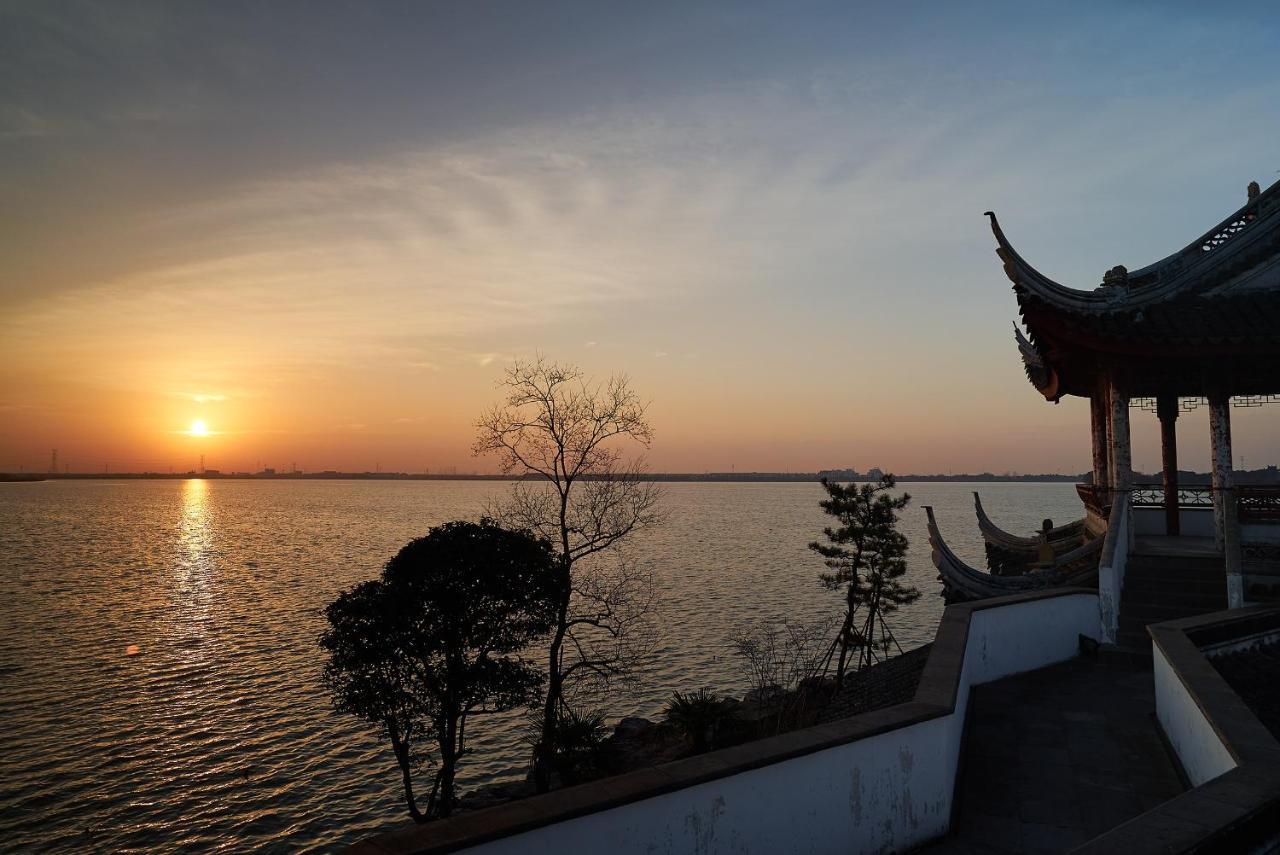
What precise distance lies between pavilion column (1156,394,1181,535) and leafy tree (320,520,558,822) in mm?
19381

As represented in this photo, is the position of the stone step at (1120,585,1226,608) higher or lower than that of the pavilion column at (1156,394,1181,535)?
lower

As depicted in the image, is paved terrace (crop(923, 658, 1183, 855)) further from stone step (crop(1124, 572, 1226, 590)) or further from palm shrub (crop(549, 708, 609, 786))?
palm shrub (crop(549, 708, 609, 786))

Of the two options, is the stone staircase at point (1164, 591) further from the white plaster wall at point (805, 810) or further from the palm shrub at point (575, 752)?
the palm shrub at point (575, 752)

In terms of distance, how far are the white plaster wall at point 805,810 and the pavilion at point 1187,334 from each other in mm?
12618

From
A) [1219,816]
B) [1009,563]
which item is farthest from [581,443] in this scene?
[1219,816]

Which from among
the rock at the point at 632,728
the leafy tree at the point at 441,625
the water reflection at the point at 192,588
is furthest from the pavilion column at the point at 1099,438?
the water reflection at the point at 192,588

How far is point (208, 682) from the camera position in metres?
31.6

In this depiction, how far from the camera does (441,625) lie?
1566 centimetres

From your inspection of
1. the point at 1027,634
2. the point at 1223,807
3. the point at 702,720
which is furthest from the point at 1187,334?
the point at 1223,807

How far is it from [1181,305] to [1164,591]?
8254 millimetres

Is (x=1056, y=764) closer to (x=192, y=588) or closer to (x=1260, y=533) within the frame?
(x=1260, y=533)

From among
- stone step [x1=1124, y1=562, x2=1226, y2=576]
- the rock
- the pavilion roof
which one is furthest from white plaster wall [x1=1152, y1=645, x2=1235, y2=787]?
the rock

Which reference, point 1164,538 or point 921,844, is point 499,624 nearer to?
point 921,844

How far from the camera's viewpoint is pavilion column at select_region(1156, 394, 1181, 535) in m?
22.6
